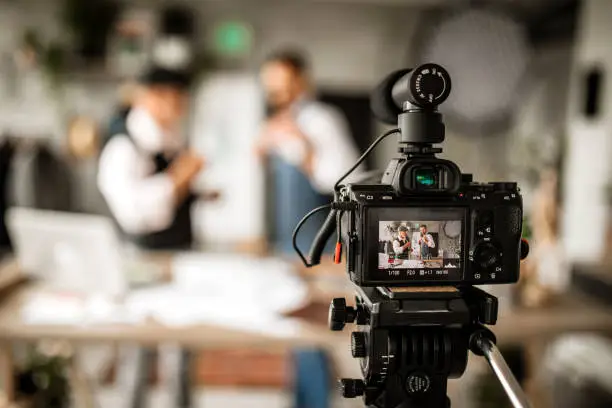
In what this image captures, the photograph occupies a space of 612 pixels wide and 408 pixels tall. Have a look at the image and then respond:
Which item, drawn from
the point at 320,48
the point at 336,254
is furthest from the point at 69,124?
the point at 336,254

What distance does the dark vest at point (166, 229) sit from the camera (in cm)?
228

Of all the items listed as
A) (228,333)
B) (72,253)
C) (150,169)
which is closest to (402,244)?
(228,333)

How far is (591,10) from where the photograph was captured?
10.8ft

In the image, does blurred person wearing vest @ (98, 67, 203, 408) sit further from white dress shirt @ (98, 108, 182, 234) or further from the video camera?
the video camera

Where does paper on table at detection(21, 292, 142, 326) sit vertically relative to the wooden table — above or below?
above

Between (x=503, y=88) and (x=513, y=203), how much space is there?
200cm

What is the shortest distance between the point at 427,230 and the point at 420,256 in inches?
1.3

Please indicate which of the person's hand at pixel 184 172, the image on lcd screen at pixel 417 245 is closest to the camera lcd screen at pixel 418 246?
the image on lcd screen at pixel 417 245

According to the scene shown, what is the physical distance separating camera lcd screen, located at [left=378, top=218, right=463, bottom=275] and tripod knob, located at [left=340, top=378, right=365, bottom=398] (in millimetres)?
164

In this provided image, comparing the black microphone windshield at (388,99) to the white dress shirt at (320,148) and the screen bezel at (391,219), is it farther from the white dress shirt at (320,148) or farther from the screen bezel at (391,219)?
the white dress shirt at (320,148)

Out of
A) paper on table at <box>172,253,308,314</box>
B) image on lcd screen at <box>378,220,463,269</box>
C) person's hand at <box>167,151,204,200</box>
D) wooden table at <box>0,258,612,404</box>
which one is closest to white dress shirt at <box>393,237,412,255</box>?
image on lcd screen at <box>378,220,463,269</box>

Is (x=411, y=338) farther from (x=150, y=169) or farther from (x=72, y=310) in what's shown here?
(x=150, y=169)

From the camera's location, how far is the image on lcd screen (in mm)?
783

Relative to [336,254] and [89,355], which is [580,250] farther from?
[336,254]
